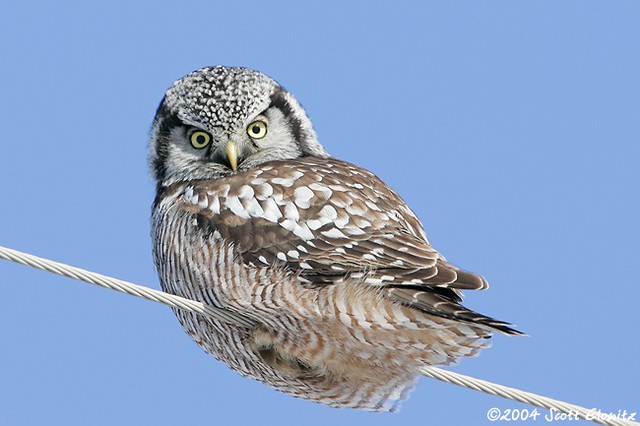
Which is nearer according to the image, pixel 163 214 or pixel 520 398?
pixel 520 398

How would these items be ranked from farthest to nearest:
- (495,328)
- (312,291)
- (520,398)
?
(312,291), (495,328), (520,398)

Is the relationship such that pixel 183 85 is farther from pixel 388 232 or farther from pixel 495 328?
pixel 495 328

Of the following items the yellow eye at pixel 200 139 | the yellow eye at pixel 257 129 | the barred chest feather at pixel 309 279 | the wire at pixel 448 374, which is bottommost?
the wire at pixel 448 374

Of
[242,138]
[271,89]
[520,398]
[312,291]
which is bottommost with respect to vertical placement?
[520,398]

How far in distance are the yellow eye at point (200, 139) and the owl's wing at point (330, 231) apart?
313mm

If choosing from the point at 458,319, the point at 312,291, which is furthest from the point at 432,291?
the point at 312,291

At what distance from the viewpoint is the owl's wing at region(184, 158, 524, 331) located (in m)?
4.74

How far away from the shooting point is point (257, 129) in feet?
20.1

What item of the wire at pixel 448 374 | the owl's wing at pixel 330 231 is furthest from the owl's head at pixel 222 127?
the wire at pixel 448 374

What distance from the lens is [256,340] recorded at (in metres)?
5.17

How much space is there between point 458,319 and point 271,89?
88.5 inches

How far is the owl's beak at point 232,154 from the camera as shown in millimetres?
5801

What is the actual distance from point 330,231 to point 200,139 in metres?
1.31

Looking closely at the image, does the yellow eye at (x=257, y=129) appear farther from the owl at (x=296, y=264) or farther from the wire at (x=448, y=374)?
the wire at (x=448, y=374)
